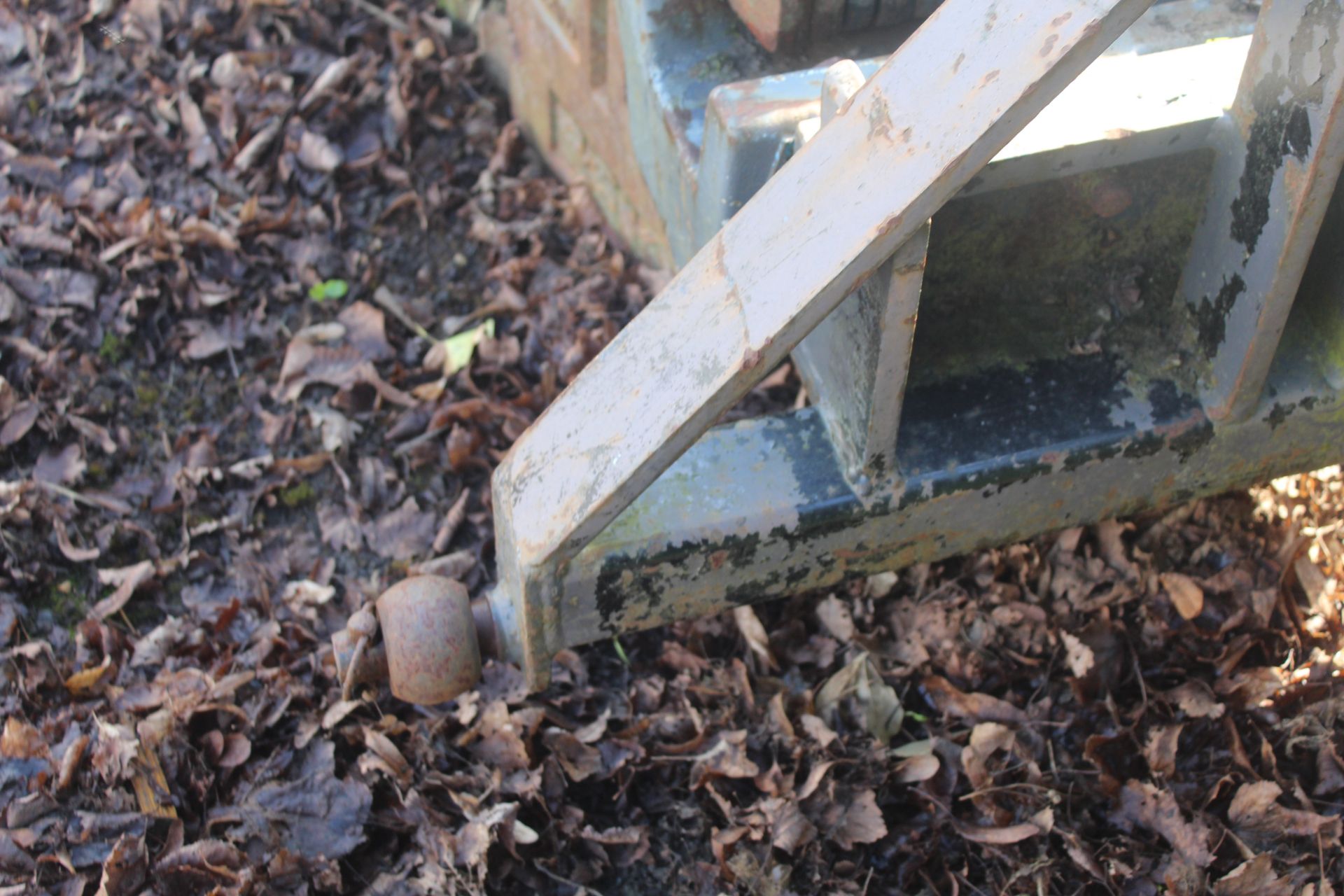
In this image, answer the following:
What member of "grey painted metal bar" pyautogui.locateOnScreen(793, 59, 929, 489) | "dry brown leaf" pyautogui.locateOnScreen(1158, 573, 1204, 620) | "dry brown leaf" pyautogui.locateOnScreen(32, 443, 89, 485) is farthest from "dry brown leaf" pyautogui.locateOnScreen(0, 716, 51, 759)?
"dry brown leaf" pyautogui.locateOnScreen(1158, 573, 1204, 620)

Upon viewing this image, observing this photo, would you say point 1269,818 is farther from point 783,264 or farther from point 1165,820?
point 783,264

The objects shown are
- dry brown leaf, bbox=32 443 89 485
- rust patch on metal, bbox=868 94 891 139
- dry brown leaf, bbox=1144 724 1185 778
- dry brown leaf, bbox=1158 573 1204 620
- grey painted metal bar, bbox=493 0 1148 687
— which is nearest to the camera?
grey painted metal bar, bbox=493 0 1148 687

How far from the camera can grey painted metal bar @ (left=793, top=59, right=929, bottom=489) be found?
1616mm

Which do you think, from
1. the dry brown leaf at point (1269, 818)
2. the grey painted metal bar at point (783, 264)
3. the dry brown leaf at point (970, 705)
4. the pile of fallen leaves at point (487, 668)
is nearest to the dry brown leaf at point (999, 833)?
the pile of fallen leaves at point (487, 668)

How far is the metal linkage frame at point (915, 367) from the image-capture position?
60.9 inches

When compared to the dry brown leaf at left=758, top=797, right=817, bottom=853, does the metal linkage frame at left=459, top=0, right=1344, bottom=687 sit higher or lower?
higher

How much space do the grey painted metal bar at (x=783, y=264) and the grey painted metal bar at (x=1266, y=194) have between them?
1.33 feet

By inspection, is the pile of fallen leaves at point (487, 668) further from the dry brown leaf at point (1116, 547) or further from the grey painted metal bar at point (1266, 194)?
the grey painted metal bar at point (1266, 194)

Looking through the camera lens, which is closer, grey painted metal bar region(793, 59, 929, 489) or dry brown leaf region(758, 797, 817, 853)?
grey painted metal bar region(793, 59, 929, 489)

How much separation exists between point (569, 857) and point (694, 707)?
40 cm

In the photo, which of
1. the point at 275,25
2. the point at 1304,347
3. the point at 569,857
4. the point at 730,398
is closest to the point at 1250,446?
the point at 1304,347

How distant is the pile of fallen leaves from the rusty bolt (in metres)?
0.35

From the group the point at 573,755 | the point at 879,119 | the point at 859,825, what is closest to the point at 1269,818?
the point at 859,825

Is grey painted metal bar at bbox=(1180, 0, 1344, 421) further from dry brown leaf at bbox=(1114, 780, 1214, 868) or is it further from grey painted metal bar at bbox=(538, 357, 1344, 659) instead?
dry brown leaf at bbox=(1114, 780, 1214, 868)
